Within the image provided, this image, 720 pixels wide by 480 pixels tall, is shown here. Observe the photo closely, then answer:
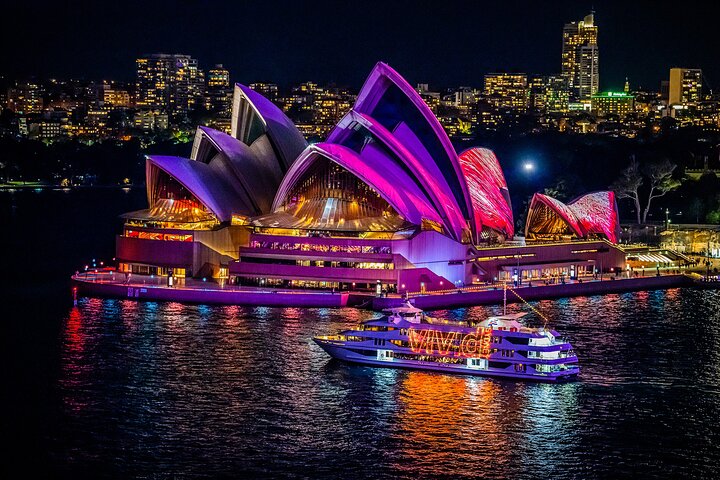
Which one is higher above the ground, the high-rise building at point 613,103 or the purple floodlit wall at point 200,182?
the high-rise building at point 613,103

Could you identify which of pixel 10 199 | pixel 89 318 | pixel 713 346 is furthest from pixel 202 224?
pixel 10 199

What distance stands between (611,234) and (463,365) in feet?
93.4

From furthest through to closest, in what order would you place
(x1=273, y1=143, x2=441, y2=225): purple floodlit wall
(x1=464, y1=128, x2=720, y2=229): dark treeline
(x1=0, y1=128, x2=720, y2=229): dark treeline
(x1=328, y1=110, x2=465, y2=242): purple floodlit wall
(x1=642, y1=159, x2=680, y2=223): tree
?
(x1=0, y1=128, x2=720, y2=229): dark treeline < (x1=464, y1=128, x2=720, y2=229): dark treeline < (x1=642, y1=159, x2=680, y2=223): tree < (x1=328, y1=110, x2=465, y2=242): purple floodlit wall < (x1=273, y1=143, x2=441, y2=225): purple floodlit wall

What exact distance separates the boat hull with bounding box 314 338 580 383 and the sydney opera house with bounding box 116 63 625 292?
44.0 ft

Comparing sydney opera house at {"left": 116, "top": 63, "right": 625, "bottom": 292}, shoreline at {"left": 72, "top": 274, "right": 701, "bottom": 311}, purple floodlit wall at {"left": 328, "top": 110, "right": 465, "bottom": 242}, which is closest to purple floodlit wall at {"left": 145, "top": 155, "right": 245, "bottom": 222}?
sydney opera house at {"left": 116, "top": 63, "right": 625, "bottom": 292}

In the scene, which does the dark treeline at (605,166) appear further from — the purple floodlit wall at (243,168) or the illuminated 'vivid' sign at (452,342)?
the illuminated 'vivid' sign at (452,342)

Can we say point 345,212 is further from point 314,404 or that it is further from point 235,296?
point 314,404

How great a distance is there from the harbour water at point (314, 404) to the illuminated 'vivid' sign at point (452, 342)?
98 cm

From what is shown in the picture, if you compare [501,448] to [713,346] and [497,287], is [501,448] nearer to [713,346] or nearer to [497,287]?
[713,346]

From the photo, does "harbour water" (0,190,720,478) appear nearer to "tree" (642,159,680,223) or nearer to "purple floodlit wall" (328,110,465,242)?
"purple floodlit wall" (328,110,465,242)

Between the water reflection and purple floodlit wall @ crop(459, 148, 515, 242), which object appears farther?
purple floodlit wall @ crop(459, 148, 515, 242)

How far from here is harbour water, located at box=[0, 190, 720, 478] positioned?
30.8m

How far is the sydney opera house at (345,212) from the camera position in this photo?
181 ft

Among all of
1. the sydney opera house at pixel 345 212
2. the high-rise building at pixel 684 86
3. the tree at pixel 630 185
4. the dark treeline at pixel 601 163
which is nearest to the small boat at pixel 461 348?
the sydney opera house at pixel 345 212
